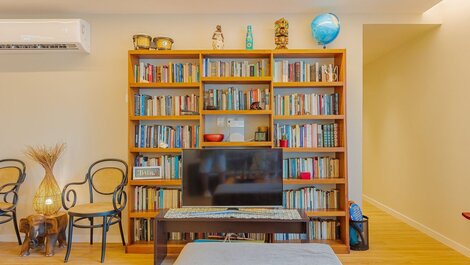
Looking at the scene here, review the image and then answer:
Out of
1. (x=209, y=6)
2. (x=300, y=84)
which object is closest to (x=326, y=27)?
(x=300, y=84)

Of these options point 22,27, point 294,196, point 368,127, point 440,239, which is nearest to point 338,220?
point 294,196

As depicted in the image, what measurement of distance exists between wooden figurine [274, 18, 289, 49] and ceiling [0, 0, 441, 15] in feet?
0.55

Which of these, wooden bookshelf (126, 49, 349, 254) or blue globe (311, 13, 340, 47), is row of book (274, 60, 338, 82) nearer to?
wooden bookshelf (126, 49, 349, 254)

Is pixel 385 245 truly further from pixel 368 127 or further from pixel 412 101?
pixel 368 127

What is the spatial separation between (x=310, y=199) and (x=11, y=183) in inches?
126

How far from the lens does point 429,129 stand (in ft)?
13.1

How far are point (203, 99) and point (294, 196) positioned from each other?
1383 millimetres

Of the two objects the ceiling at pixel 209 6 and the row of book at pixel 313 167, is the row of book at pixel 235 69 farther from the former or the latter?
the row of book at pixel 313 167

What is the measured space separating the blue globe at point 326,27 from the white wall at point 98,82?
8.1 inches

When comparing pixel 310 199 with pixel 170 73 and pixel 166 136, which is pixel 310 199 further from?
pixel 170 73

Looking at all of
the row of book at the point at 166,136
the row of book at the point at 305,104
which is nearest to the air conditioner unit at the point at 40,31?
the row of book at the point at 166,136

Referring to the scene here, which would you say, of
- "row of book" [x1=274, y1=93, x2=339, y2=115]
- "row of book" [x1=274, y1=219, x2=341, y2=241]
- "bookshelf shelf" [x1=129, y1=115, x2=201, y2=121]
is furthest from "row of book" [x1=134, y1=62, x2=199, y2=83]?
"row of book" [x1=274, y1=219, x2=341, y2=241]

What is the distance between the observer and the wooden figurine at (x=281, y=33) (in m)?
3.53

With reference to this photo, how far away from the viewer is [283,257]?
1887 millimetres
